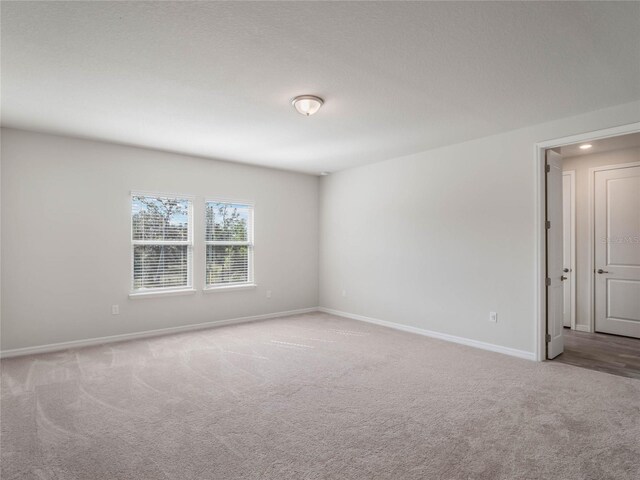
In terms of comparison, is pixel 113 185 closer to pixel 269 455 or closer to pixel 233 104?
pixel 233 104

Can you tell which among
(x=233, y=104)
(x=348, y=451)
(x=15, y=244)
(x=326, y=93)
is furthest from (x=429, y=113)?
(x=15, y=244)

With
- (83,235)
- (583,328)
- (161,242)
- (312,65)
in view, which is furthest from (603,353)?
(83,235)

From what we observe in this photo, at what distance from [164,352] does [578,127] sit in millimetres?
5130

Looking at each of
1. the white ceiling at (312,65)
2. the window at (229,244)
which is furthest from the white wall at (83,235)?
the white ceiling at (312,65)

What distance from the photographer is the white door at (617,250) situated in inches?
189

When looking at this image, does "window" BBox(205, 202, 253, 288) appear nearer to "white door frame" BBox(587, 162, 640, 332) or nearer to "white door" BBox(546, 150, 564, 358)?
"white door" BBox(546, 150, 564, 358)

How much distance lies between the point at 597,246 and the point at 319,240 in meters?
4.32

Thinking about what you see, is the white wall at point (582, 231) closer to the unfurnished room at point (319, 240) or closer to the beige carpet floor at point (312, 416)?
the unfurnished room at point (319, 240)

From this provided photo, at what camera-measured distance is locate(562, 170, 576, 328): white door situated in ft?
17.6

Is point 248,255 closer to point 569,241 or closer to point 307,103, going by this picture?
point 307,103

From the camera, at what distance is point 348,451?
2.23 meters

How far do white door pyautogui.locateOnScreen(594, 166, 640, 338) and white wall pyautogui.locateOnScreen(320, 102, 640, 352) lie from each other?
6.37 feet

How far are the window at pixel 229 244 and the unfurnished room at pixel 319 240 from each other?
3 centimetres

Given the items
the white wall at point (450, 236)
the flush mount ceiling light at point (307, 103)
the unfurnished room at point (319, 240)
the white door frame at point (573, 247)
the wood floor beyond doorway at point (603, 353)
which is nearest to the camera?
the unfurnished room at point (319, 240)
